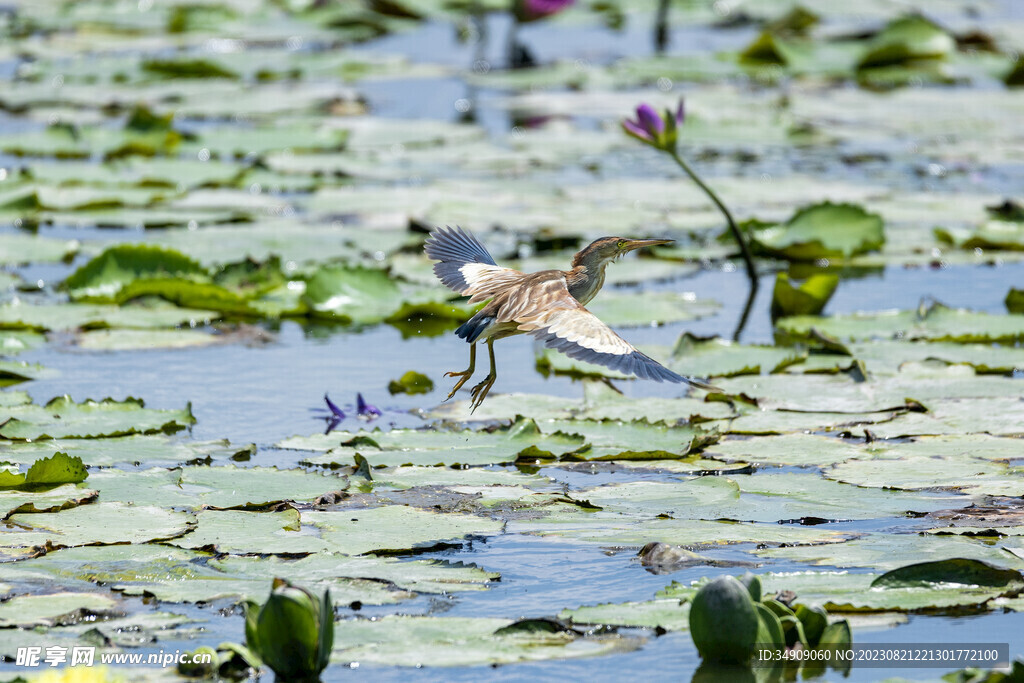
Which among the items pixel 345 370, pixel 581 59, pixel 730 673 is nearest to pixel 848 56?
pixel 581 59

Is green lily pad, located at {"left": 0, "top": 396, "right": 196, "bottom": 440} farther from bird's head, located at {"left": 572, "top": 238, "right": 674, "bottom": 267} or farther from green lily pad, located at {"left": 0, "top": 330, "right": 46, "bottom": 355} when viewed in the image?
bird's head, located at {"left": 572, "top": 238, "right": 674, "bottom": 267}

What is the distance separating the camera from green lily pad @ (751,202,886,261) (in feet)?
21.0

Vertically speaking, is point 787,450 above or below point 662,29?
below

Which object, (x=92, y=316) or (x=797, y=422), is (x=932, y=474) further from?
(x=92, y=316)

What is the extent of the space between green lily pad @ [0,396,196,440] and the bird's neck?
121 cm

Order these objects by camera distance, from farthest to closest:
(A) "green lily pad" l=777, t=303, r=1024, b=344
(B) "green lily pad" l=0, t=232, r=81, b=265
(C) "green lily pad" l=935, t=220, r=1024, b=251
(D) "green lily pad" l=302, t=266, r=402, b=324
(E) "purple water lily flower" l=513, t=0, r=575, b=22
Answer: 1. (E) "purple water lily flower" l=513, t=0, r=575, b=22
2. (C) "green lily pad" l=935, t=220, r=1024, b=251
3. (B) "green lily pad" l=0, t=232, r=81, b=265
4. (D) "green lily pad" l=302, t=266, r=402, b=324
5. (A) "green lily pad" l=777, t=303, r=1024, b=344

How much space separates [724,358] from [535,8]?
21.9ft

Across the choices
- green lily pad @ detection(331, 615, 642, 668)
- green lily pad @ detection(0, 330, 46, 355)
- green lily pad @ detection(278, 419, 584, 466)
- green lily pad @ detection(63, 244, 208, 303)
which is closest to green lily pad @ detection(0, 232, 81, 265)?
green lily pad @ detection(63, 244, 208, 303)

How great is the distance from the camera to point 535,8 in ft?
36.1

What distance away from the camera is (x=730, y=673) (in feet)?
8.69

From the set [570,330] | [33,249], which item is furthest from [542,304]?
[33,249]

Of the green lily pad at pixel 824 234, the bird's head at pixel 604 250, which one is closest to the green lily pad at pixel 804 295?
the green lily pad at pixel 824 234

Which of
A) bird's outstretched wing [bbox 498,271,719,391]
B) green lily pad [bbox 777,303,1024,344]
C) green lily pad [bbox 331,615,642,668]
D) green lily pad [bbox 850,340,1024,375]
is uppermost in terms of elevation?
bird's outstretched wing [bbox 498,271,719,391]

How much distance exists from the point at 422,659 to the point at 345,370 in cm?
257
